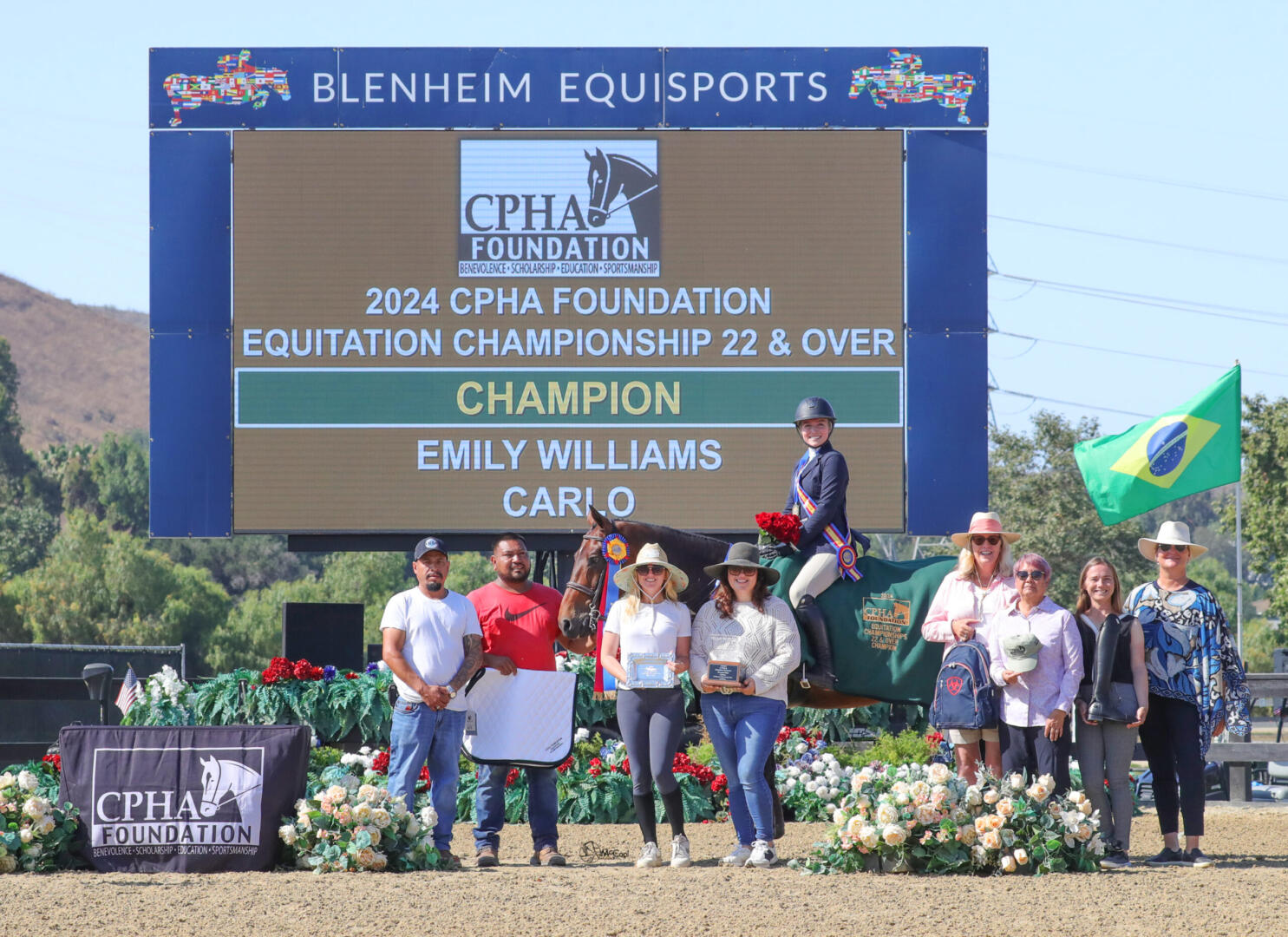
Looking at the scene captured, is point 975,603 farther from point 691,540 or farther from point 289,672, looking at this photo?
point 289,672

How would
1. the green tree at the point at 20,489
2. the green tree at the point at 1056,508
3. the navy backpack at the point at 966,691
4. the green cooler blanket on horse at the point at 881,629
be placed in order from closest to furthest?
the navy backpack at the point at 966,691 < the green cooler blanket on horse at the point at 881,629 < the green tree at the point at 1056,508 < the green tree at the point at 20,489

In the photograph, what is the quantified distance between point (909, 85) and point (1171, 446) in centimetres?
366

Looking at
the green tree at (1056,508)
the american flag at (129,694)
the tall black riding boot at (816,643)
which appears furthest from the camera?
the green tree at (1056,508)

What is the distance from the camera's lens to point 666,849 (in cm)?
820

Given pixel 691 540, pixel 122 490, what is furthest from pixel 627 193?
pixel 122 490

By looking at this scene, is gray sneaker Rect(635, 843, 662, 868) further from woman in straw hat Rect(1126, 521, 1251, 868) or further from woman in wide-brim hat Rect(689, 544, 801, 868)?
woman in straw hat Rect(1126, 521, 1251, 868)

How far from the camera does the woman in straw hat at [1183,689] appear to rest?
23.2 feet

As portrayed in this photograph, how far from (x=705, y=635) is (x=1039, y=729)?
155cm

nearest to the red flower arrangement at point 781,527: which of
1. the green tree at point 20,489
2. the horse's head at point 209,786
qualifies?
the horse's head at point 209,786

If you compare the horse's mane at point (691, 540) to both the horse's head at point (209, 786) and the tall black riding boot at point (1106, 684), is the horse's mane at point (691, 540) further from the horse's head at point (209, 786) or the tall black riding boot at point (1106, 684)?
the horse's head at point (209, 786)

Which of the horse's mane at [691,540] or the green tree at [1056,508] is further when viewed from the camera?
the green tree at [1056,508]

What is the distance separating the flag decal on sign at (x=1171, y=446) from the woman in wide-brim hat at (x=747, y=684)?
12.7 ft

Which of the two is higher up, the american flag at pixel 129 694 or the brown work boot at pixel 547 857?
the american flag at pixel 129 694

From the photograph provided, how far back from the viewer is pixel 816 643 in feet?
25.2
